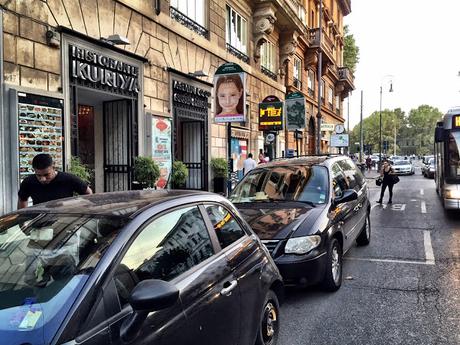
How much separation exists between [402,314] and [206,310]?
2970 millimetres

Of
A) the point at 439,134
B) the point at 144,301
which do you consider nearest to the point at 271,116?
the point at 439,134

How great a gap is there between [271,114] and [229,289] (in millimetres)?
16870

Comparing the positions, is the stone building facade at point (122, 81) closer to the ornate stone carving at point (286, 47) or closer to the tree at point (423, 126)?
the ornate stone carving at point (286, 47)

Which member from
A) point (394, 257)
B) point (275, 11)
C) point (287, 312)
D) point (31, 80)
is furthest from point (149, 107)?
point (275, 11)

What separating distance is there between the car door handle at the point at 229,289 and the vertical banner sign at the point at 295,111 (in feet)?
61.0

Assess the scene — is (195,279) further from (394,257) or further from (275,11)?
(275,11)

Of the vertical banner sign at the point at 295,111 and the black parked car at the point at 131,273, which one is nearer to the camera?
the black parked car at the point at 131,273

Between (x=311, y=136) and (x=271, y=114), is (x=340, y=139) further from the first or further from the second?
(x=271, y=114)

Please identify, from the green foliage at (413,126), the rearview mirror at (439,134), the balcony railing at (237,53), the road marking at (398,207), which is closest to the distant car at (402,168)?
the balcony railing at (237,53)

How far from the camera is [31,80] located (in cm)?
794

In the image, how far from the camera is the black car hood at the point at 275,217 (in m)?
5.09

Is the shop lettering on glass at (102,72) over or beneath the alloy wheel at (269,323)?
over

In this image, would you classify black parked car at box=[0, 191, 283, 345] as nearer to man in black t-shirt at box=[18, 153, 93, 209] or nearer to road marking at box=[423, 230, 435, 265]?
man in black t-shirt at box=[18, 153, 93, 209]

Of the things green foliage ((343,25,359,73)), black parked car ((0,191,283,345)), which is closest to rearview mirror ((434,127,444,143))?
black parked car ((0,191,283,345))
